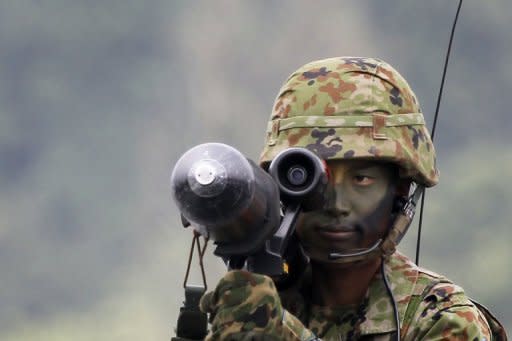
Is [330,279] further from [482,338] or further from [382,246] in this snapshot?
[482,338]

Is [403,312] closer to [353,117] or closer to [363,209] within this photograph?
[363,209]

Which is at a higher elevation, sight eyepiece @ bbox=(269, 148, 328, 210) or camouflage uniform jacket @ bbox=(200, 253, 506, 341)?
sight eyepiece @ bbox=(269, 148, 328, 210)

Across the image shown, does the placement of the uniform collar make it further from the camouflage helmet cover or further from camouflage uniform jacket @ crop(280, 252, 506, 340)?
the camouflage helmet cover

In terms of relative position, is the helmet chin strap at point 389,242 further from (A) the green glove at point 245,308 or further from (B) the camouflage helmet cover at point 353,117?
(A) the green glove at point 245,308

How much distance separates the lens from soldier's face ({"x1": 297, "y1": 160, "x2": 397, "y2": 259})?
14.2 ft

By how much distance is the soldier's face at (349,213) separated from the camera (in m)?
4.33

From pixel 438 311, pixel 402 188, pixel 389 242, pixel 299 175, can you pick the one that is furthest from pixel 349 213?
pixel 299 175

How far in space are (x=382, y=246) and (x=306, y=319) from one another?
43 cm

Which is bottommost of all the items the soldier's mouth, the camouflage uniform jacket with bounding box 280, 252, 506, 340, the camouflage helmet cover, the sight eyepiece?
the camouflage uniform jacket with bounding box 280, 252, 506, 340

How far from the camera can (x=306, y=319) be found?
4602 millimetres

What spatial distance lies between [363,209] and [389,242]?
20cm

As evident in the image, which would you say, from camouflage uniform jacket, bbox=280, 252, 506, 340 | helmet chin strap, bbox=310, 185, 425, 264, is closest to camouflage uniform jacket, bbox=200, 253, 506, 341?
camouflage uniform jacket, bbox=280, 252, 506, 340

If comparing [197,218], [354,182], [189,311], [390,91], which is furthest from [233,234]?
[390,91]

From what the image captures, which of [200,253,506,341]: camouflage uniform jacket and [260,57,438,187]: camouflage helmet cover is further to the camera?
[260,57,438,187]: camouflage helmet cover
